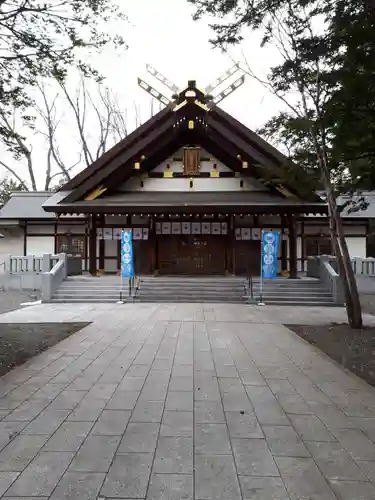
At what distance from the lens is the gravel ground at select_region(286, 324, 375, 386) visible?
20.3 ft

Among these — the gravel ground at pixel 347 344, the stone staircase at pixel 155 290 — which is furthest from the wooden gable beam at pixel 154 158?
the gravel ground at pixel 347 344

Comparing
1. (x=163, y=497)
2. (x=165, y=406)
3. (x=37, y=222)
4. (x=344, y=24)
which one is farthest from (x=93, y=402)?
(x=37, y=222)

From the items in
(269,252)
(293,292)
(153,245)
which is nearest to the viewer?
(269,252)

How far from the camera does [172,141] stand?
1930 centimetres

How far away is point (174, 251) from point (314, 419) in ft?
52.8

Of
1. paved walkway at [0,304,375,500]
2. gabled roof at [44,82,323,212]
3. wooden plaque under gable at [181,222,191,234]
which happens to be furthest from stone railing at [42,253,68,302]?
paved walkway at [0,304,375,500]

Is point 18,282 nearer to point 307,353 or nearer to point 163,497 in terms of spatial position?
point 307,353

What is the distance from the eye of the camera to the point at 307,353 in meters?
7.02

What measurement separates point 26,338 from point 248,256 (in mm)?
13539

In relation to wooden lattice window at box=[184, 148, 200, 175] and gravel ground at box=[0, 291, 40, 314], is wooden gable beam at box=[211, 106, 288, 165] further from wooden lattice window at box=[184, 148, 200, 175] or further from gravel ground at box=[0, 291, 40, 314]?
gravel ground at box=[0, 291, 40, 314]

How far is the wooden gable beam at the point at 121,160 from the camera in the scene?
18.2 m

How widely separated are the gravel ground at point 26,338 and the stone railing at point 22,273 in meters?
8.91

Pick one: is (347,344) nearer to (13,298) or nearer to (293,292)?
(293,292)

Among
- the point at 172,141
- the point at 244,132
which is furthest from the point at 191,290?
the point at 244,132
